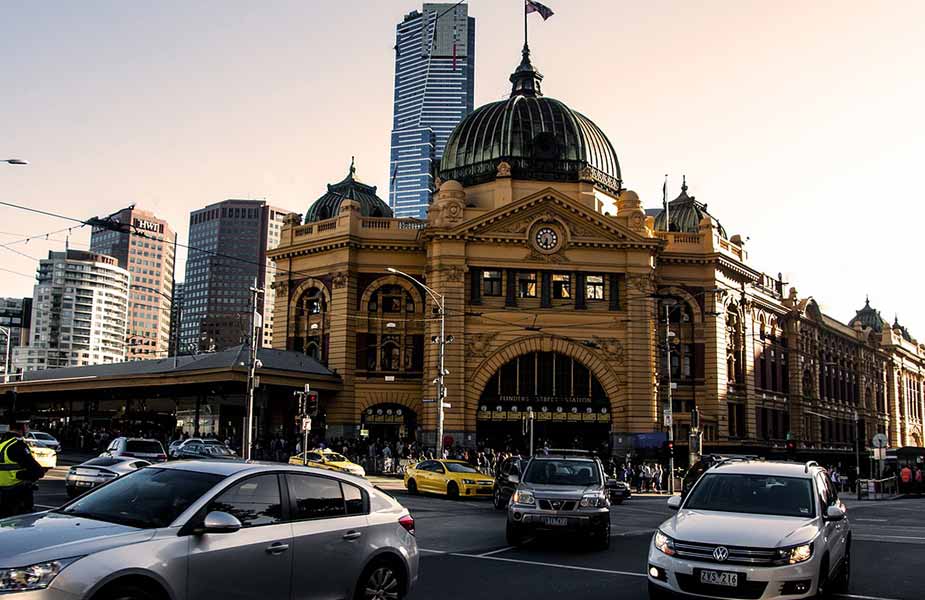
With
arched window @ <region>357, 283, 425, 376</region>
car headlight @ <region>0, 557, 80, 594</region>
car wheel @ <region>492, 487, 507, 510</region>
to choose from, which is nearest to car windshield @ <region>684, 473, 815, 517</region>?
car headlight @ <region>0, 557, 80, 594</region>

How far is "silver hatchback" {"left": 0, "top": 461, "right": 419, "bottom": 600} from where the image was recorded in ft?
23.4

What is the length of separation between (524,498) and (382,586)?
8.52 m

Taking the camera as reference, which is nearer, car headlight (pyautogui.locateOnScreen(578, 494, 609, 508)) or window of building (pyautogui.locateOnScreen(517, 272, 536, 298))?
car headlight (pyautogui.locateOnScreen(578, 494, 609, 508))

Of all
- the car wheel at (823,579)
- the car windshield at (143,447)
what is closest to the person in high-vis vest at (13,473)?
the car wheel at (823,579)

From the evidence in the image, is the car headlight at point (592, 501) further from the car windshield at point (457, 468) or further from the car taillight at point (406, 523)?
the car windshield at point (457, 468)

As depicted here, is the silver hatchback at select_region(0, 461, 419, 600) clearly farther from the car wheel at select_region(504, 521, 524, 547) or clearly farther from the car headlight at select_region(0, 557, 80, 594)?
the car wheel at select_region(504, 521, 524, 547)

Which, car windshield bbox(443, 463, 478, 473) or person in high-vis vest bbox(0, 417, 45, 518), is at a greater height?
person in high-vis vest bbox(0, 417, 45, 518)

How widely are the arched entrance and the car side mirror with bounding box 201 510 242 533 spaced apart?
160 ft

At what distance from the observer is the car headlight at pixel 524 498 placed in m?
17.7

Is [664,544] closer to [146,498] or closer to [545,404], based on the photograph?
[146,498]

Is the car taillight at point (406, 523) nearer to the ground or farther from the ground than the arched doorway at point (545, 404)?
nearer to the ground

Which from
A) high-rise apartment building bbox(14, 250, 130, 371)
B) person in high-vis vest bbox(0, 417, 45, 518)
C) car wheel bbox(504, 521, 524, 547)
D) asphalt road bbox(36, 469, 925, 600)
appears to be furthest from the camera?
high-rise apartment building bbox(14, 250, 130, 371)

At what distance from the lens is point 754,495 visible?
38.5 feet

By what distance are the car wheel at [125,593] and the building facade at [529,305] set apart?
141 feet
